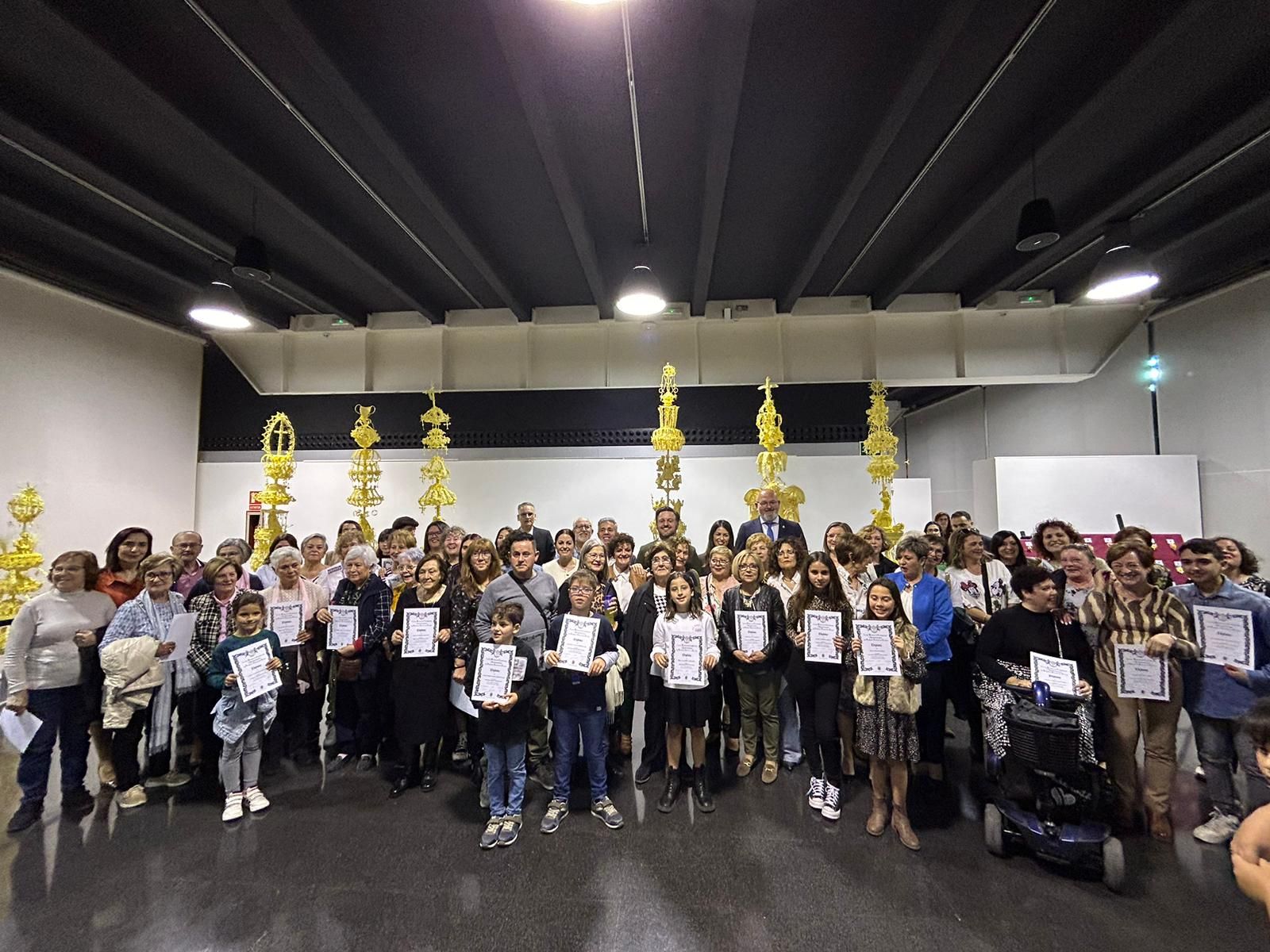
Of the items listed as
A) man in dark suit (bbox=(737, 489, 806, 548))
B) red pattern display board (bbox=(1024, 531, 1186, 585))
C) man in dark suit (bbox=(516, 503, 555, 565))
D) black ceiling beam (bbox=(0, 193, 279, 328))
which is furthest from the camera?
red pattern display board (bbox=(1024, 531, 1186, 585))

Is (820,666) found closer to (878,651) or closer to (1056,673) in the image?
(878,651)

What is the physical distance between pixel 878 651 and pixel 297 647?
11.9 ft

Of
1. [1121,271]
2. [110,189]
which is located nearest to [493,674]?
[110,189]

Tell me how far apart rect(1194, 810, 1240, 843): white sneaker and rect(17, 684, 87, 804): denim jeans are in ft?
20.3

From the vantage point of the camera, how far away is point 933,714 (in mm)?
3215

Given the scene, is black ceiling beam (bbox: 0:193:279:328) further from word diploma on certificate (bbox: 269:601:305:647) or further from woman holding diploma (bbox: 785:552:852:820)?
woman holding diploma (bbox: 785:552:852:820)

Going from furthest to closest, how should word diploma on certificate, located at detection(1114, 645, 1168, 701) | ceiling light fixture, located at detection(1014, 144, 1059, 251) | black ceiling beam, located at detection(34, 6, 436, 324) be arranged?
ceiling light fixture, located at detection(1014, 144, 1059, 251)
black ceiling beam, located at detection(34, 6, 436, 324)
word diploma on certificate, located at detection(1114, 645, 1168, 701)

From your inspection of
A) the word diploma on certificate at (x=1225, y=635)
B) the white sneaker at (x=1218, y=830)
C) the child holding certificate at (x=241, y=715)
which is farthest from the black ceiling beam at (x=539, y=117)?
the white sneaker at (x=1218, y=830)

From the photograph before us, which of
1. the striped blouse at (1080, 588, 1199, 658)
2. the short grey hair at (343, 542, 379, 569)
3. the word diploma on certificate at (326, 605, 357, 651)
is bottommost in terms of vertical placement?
the word diploma on certificate at (326, 605, 357, 651)

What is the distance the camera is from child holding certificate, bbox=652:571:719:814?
9.51ft

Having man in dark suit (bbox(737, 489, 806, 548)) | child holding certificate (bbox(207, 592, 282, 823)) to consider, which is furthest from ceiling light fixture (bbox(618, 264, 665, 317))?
child holding certificate (bbox(207, 592, 282, 823))

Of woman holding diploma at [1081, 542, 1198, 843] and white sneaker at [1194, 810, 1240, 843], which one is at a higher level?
woman holding diploma at [1081, 542, 1198, 843]

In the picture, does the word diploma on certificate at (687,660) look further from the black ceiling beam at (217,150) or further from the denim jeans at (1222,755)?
the black ceiling beam at (217,150)

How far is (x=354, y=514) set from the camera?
7.26m
